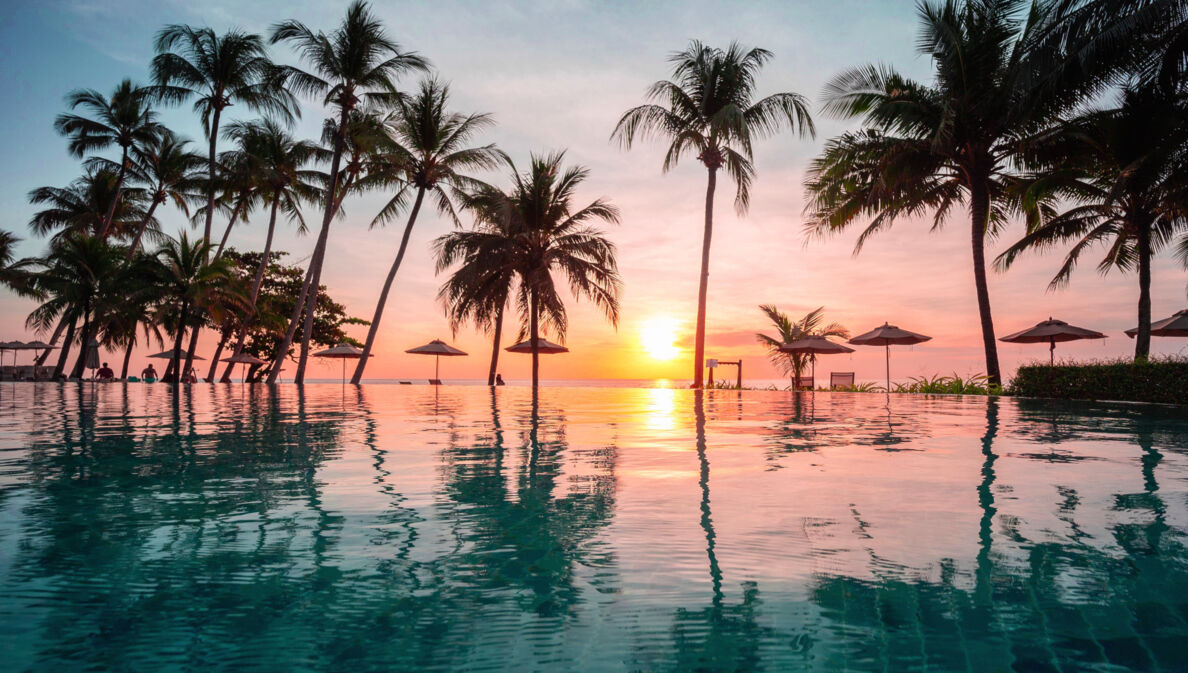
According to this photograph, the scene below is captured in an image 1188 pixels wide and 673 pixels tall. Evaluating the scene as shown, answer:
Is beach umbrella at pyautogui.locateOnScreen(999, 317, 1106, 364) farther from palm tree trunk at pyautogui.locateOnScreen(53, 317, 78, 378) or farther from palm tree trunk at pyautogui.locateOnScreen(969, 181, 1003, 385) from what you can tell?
palm tree trunk at pyautogui.locateOnScreen(53, 317, 78, 378)

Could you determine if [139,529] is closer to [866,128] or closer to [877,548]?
[877,548]

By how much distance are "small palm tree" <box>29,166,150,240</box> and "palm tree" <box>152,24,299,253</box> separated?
8.95 m

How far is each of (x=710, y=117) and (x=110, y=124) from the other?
27296 millimetres

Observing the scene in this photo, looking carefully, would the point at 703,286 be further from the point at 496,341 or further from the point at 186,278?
the point at 186,278

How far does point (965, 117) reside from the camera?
16.3m

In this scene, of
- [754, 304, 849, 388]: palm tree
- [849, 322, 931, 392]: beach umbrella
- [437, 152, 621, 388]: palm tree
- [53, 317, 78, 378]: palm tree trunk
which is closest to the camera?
[849, 322, 931, 392]: beach umbrella

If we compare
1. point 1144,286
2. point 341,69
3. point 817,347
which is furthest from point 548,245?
point 1144,286

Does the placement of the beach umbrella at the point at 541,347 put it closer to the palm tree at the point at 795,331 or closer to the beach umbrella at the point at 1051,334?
the palm tree at the point at 795,331

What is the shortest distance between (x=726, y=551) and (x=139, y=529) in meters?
2.46

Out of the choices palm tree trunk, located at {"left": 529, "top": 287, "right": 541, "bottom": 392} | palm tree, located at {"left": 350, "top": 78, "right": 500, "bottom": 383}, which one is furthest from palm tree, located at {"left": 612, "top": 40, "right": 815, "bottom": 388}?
palm tree, located at {"left": 350, "top": 78, "right": 500, "bottom": 383}

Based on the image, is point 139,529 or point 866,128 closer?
point 139,529

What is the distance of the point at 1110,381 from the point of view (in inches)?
540

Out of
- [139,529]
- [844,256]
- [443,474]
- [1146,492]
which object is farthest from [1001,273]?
[139,529]

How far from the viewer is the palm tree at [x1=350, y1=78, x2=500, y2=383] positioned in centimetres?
2311
